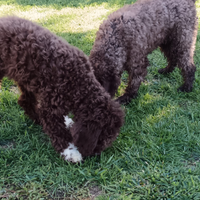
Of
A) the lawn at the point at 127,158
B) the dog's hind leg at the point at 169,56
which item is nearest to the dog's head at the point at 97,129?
Answer: the lawn at the point at 127,158

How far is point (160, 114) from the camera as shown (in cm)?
312

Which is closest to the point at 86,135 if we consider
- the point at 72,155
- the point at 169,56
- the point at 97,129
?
the point at 97,129

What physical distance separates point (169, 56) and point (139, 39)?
1045 millimetres

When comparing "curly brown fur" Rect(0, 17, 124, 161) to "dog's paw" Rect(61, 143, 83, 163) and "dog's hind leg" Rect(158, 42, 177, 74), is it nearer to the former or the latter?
"dog's paw" Rect(61, 143, 83, 163)

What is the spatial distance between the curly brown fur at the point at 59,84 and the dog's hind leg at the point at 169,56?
6.61 ft

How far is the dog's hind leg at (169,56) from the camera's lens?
149 inches

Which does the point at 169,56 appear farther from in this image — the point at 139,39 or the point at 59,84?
the point at 59,84

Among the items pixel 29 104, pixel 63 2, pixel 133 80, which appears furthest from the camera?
pixel 63 2

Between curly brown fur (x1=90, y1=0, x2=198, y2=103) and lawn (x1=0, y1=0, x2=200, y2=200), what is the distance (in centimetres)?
44

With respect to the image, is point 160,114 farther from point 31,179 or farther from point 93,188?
point 31,179

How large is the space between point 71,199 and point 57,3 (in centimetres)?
694

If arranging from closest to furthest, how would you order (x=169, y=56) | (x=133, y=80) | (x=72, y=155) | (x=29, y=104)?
(x=72, y=155) < (x=29, y=104) < (x=133, y=80) < (x=169, y=56)

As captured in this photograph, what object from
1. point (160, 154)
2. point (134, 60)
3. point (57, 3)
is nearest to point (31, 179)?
point (160, 154)

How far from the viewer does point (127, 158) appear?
2.43m
